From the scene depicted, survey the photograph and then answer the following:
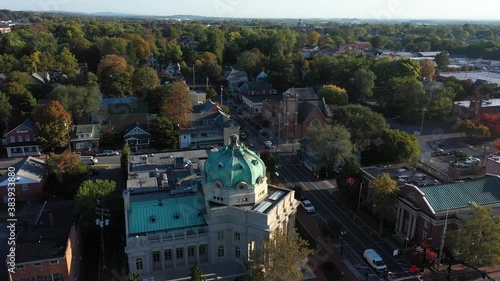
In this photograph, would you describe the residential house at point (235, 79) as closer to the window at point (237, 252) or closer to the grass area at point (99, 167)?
the grass area at point (99, 167)

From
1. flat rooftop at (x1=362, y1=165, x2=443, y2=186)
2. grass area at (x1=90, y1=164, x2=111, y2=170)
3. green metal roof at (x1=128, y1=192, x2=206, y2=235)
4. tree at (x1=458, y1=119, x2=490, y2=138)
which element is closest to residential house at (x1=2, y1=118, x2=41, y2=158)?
grass area at (x1=90, y1=164, x2=111, y2=170)

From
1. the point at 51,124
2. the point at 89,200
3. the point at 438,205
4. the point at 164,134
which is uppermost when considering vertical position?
the point at 51,124

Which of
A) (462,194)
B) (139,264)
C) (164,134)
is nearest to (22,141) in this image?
(164,134)

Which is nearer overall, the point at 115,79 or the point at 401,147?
the point at 401,147

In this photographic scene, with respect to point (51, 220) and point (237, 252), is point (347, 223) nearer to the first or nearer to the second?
point (237, 252)

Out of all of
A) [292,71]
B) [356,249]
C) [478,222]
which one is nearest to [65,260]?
[356,249]
